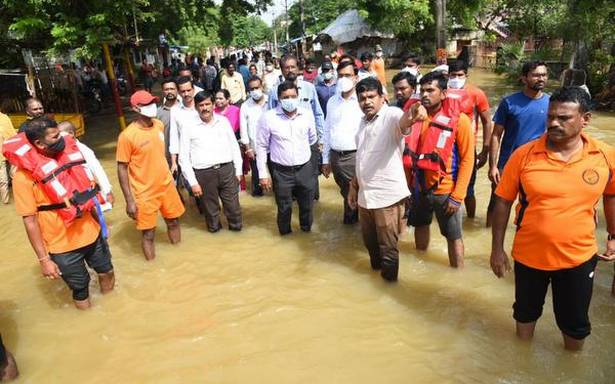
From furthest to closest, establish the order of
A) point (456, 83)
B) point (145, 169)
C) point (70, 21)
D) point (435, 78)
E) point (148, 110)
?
1. point (70, 21)
2. point (456, 83)
3. point (145, 169)
4. point (148, 110)
5. point (435, 78)

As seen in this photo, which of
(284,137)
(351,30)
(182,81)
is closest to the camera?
(284,137)

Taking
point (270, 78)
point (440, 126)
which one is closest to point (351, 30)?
point (270, 78)

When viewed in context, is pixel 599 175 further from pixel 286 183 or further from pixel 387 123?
pixel 286 183

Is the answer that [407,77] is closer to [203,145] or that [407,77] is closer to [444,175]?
[444,175]

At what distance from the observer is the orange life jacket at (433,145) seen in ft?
12.3

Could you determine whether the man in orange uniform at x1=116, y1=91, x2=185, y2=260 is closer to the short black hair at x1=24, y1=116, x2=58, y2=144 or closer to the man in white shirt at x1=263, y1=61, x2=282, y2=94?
the short black hair at x1=24, y1=116, x2=58, y2=144

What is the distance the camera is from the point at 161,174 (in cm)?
471

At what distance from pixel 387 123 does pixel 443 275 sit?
166 cm

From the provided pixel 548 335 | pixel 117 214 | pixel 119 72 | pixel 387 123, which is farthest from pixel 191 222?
pixel 119 72

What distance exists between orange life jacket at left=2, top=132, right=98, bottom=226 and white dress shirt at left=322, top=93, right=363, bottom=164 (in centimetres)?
243

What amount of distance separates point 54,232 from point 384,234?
8.79 feet

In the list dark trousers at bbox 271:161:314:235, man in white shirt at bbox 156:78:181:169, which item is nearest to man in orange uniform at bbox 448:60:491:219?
dark trousers at bbox 271:161:314:235

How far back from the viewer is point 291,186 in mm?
5074

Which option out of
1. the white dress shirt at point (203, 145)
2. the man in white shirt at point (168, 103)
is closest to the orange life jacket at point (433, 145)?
the white dress shirt at point (203, 145)
